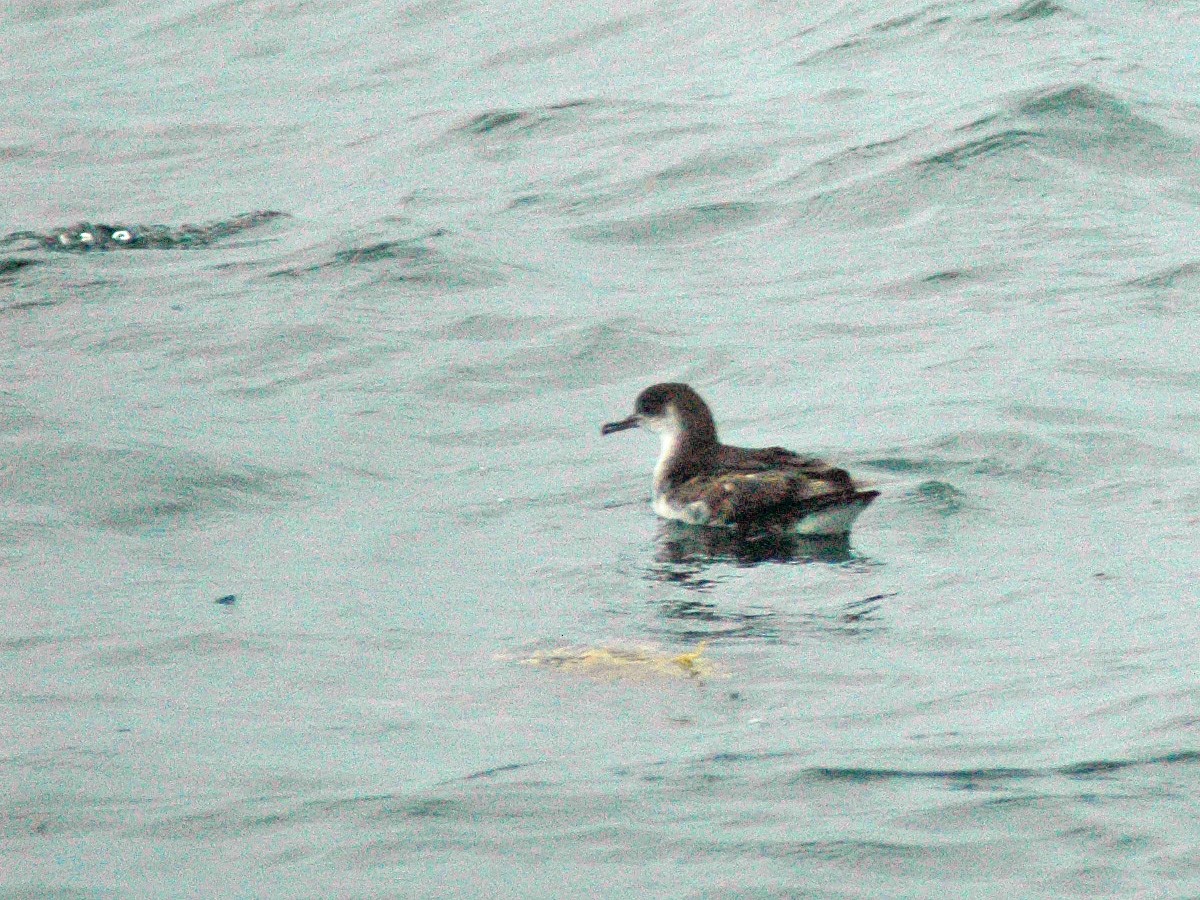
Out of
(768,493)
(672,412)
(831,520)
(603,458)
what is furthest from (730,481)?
(603,458)

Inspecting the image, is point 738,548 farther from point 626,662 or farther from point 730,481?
point 626,662

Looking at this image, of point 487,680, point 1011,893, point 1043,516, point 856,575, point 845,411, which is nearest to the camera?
point 1011,893

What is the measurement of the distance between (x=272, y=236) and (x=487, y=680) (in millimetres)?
11081

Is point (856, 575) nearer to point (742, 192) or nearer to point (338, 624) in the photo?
point (338, 624)

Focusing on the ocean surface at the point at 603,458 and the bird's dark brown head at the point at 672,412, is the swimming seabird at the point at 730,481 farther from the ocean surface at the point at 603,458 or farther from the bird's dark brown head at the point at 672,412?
the ocean surface at the point at 603,458

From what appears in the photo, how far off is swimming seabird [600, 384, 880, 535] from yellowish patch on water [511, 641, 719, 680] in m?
2.30

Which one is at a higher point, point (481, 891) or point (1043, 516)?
point (481, 891)

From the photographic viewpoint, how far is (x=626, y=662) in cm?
808

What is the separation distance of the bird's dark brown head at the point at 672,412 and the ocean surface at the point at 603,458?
0.39 metres

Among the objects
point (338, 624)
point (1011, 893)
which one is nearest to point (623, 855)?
→ point (1011, 893)

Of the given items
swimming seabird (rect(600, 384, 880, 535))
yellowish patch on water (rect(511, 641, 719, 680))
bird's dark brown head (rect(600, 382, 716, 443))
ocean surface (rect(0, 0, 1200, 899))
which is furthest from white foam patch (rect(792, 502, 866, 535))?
yellowish patch on water (rect(511, 641, 719, 680))

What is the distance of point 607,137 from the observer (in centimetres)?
2109

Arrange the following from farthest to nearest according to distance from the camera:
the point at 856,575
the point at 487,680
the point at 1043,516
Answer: the point at 1043,516 → the point at 856,575 → the point at 487,680

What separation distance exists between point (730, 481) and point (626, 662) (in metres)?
3.00
